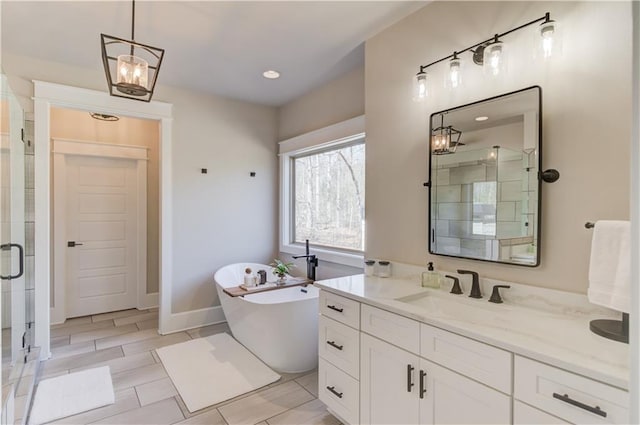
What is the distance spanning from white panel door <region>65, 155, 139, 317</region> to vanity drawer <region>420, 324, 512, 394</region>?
14.3 ft

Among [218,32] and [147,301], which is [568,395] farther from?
[147,301]

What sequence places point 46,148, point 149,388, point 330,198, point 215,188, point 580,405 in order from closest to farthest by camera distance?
point 580,405
point 149,388
point 46,148
point 330,198
point 215,188

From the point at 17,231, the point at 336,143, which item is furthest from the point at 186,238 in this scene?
the point at 336,143

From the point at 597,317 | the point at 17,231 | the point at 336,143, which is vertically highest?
the point at 336,143

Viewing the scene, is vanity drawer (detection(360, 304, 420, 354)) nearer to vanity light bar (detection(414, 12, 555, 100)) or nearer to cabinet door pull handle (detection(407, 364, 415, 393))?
cabinet door pull handle (detection(407, 364, 415, 393))

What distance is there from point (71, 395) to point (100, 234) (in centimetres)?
245

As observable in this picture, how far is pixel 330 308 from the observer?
2.11 m

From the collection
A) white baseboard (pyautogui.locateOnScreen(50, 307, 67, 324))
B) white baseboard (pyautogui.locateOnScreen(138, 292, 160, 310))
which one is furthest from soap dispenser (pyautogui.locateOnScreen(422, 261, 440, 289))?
white baseboard (pyautogui.locateOnScreen(50, 307, 67, 324))

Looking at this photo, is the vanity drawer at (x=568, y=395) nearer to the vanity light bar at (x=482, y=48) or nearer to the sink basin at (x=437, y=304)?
the sink basin at (x=437, y=304)

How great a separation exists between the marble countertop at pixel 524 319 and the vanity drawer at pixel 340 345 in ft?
0.72

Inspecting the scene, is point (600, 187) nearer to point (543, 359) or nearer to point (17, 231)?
point (543, 359)

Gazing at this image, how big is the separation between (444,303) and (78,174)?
4.61m

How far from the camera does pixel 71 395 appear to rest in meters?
2.44

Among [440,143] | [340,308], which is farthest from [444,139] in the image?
[340,308]
